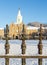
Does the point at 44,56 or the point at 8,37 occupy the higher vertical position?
the point at 8,37

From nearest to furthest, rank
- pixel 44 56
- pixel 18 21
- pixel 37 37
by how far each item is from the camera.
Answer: pixel 44 56, pixel 37 37, pixel 18 21

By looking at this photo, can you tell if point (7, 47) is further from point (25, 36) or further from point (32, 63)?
point (32, 63)

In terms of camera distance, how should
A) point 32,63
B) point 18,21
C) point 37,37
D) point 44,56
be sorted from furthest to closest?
point 18,21, point 32,63, point 37,37, point 44,56

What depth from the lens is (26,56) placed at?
300 cm

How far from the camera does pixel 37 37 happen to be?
127 inches

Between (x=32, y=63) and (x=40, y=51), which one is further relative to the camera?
(x=32, y=63)

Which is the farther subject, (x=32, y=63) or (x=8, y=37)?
(x=32, y=63)

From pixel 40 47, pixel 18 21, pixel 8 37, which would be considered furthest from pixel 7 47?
pixel 18 21

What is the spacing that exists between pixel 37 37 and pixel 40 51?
28cm

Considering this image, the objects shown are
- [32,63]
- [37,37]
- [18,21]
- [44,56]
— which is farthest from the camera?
[18,21]

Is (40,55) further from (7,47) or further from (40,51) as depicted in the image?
(7,47)

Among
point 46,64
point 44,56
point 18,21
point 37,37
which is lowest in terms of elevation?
point 46,64

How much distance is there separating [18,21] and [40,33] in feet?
299

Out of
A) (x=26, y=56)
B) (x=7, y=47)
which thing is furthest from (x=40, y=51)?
(x=7, y=47)
